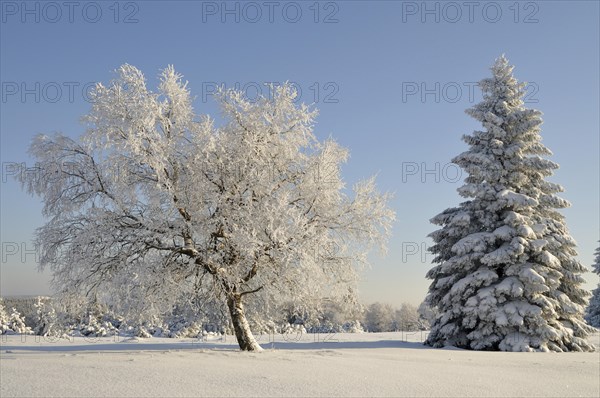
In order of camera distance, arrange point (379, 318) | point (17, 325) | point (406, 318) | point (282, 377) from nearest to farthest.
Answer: point (282, 377) → point (17, 325) → point (406, 318) → point (379, 318)

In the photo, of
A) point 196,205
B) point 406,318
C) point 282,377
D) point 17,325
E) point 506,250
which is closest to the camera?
point 282,377

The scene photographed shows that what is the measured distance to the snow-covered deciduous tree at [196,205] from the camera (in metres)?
14.1

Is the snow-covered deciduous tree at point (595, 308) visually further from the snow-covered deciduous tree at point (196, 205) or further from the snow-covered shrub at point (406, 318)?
the snow-covered shrub at point (406, 318)

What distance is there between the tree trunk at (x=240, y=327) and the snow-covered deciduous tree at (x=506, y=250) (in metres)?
8.22

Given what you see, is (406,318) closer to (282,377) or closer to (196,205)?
(196,205)

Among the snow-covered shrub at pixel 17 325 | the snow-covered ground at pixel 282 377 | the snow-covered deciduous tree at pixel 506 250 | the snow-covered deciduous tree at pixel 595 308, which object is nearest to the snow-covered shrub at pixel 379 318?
the snow-covered deciduous tree at pixel 595 308

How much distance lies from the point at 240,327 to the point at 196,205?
3.98 m

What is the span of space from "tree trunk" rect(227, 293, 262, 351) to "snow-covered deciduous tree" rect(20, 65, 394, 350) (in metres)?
0.03

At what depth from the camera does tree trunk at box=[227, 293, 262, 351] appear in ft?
49.7

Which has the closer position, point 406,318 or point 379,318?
point 406,318

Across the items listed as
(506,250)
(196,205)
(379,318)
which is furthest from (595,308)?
(379,318)

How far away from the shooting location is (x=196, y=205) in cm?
1459

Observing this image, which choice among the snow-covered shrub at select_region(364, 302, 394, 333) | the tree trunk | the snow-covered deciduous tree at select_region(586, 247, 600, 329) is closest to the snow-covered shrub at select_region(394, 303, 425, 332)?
the snow-covered shrub at select_region(364, 302, 394, 333)

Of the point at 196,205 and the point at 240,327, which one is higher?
the point at 196,205
